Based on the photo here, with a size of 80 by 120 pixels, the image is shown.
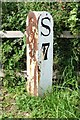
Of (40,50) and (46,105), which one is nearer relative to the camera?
(46,105)

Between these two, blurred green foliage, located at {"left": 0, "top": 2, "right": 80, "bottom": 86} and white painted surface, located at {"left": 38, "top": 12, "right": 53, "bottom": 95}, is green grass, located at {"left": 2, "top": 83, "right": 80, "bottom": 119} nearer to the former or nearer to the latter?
white painted surface, located at {"left": 38, "top": 12, "right": 53, "bottom": 95}

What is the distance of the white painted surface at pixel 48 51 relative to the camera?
3.88 meters

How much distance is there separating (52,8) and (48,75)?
1.09 m

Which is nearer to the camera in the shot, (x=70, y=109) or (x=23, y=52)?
(x=70, y=109)

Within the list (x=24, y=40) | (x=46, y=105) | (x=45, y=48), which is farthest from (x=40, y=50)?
(x=24, y=40)

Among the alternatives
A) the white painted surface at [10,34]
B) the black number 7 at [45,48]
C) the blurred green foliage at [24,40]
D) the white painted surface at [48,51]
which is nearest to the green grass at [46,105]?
the white painted surface at [48,51]

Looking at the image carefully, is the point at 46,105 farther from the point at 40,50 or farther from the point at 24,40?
the point at 24,40

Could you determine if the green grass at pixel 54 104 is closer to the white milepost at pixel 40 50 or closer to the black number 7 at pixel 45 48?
the white milepost at pixel 40 50

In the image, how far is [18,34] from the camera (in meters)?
4.73

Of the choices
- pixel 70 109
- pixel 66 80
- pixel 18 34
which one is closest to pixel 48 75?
pixel 66 80

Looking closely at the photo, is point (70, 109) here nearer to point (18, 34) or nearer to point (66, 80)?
point (66, 80)

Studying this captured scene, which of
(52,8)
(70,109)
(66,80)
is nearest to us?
(70,109)

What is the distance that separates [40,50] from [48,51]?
0.11 meters

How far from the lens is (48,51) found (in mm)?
3967
